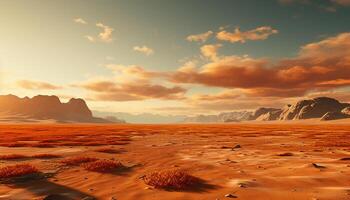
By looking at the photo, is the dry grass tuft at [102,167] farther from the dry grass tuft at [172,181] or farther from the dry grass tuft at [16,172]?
the dry grass tuft at [172,181]

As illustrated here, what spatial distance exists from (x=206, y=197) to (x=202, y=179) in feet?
10.2

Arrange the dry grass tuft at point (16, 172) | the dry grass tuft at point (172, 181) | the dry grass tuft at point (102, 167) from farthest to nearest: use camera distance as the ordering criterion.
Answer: the dry grass tuft at point (102, 167), the dry grass tuft at point (16, 172), the dry grass tuft at point (172, 181)

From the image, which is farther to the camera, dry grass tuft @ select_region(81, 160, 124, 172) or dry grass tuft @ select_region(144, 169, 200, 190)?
dry grass tuft @ select_region(81, 160, 124, 172)

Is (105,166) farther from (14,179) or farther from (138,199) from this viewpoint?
(138,199)

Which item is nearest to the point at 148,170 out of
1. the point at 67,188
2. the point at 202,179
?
the point at 202,179

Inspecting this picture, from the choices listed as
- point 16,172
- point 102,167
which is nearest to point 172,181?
point 102,167

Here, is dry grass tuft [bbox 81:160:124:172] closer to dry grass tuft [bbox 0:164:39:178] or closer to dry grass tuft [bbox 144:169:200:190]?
dry grass tuft [bbox 0:164:39:178]

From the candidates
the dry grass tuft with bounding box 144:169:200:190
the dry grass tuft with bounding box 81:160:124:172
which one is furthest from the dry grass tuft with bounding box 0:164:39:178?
the dry grass tuft with bounding box 144:169:200:190

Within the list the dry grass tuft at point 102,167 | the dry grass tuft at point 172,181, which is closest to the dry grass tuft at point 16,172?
the dry grass tuft at point 102,167

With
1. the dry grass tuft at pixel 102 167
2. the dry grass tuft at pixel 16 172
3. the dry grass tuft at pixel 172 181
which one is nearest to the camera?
the dry grass tuft at pixel 172 181

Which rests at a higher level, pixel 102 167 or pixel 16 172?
pixel 16 172

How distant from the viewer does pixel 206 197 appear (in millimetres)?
10055

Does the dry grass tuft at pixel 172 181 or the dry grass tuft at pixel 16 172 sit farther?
the dry grass tuft at pixel 16 172

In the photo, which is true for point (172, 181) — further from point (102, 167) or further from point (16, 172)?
point (16, 172)
